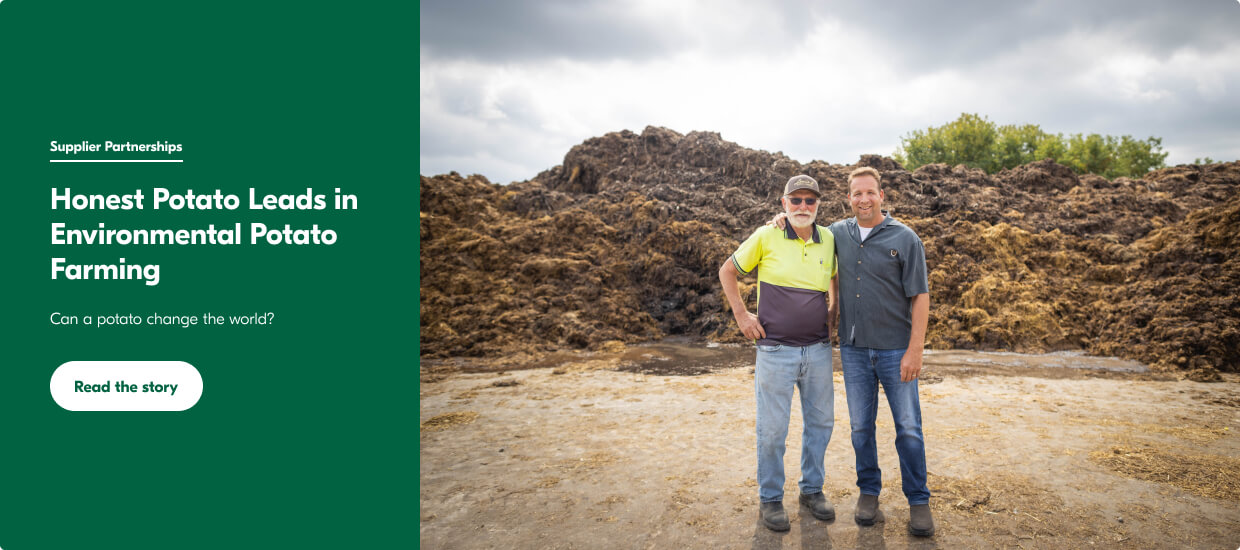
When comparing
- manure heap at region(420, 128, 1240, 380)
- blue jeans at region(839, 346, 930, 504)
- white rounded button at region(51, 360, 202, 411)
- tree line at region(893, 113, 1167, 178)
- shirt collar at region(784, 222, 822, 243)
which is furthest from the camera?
tree line at region(893, 113, 1167, 178)

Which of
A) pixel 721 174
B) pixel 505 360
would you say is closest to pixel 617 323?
pixel 505 360

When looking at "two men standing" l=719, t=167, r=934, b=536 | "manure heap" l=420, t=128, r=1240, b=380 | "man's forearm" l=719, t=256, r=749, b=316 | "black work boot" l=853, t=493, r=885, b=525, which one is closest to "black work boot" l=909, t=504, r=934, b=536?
"two men standing" l=719, t=167, r=934, b=536

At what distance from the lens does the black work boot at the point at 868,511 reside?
3.01 m

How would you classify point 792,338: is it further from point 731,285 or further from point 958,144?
point 958,144

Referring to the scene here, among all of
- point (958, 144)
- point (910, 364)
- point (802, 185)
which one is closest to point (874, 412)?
point (910, 364)

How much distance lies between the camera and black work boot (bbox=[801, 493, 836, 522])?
308 cm

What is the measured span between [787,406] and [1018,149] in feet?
130

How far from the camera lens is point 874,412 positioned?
10.3 ft

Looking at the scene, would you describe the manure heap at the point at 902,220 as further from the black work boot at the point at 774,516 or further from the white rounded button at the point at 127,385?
the black work boot at the point at 774,516

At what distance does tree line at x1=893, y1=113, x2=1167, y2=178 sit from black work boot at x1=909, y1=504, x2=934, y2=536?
32.0 metres

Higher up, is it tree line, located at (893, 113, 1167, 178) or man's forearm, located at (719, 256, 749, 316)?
tree line, located at (893, 113, 1167, 178)

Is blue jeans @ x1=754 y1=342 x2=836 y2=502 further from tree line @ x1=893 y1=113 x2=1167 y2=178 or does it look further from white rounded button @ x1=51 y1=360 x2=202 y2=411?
tree line @ x1=893 y1=113 x2=1167 y2=178

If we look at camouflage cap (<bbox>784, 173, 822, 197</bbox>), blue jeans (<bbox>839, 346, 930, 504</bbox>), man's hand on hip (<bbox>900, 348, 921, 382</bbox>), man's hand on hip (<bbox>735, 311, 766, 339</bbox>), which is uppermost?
camouflage cap (<bbox>784, 173, 822, 197</bbox>)

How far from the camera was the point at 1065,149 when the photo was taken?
33.2 m
